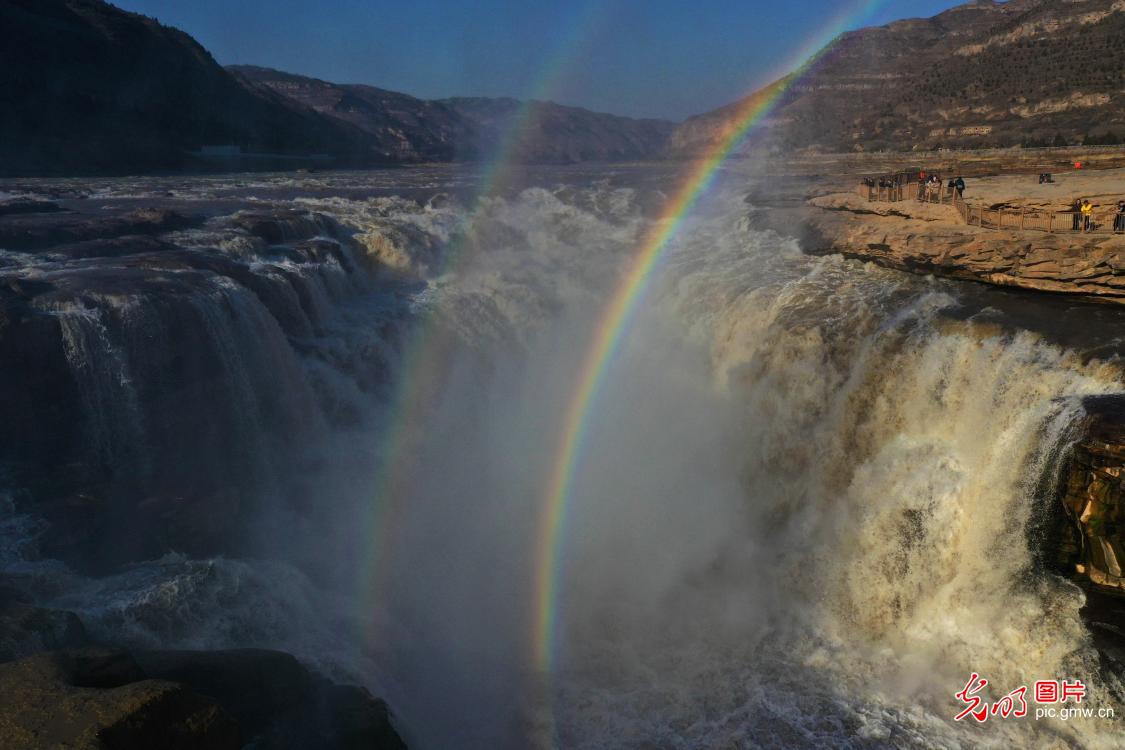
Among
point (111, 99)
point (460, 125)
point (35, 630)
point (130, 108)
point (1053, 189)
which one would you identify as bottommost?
point (35, 630)

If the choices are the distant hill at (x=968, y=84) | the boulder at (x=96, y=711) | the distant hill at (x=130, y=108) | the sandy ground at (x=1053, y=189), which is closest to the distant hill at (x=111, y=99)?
the distant hill at (x=130, y=108)

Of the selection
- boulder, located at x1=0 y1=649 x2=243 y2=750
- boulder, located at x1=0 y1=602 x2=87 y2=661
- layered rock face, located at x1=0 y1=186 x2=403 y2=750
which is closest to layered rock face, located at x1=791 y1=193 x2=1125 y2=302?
layered rock face, located at x1=0 y1=186 x2=403 y2=750

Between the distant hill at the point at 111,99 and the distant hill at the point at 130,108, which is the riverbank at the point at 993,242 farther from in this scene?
the distant hill at the point at 111,99

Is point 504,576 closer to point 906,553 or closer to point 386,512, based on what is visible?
point 386,512

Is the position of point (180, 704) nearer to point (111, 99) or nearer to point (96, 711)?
point (96, 711)

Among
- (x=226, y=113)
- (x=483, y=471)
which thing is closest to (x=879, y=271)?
(x=483, y=471)

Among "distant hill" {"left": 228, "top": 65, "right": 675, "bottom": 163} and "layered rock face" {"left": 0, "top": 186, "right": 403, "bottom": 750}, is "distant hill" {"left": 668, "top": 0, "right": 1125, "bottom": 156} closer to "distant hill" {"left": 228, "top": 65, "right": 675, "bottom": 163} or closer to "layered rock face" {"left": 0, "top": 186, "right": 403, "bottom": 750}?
"distant hill" {"left": 228, "top": 65, "right": 675, "bottom": 163}

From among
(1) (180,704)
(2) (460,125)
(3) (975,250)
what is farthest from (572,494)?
(2) (460,125)
